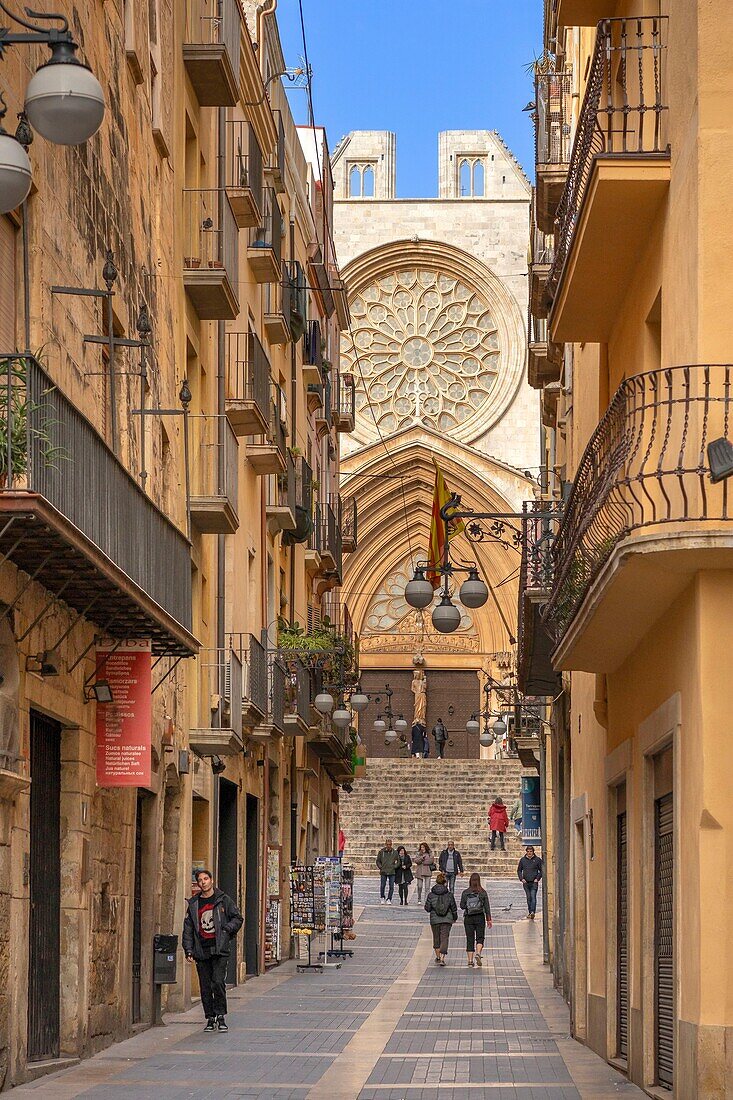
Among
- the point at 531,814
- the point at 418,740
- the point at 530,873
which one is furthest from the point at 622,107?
the point at 418,740

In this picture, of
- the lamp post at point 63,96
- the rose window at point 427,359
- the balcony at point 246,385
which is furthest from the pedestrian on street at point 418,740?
the lamp post at point 63,96

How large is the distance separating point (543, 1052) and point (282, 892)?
17097mm

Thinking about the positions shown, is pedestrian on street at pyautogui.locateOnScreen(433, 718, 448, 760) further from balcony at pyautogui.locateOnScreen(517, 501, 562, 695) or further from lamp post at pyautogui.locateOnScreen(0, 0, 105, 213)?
lamp post at pyautogui.locateOnScreen(0, 0, 105, 213)

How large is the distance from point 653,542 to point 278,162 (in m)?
23.3

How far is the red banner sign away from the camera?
658 inches

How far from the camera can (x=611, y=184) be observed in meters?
12.7

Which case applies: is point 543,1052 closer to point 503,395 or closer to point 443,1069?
point 443,1069

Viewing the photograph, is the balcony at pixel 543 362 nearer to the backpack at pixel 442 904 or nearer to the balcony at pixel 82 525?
the backpack at pixel 442 904

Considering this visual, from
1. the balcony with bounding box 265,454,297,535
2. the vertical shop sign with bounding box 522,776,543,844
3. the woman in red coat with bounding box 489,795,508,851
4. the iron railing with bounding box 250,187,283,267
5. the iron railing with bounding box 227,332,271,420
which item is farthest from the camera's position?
the woman in red coat with bounding box 489,795,508,851

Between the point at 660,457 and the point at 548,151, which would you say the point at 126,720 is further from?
the point at 548,151

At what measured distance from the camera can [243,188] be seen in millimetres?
25109

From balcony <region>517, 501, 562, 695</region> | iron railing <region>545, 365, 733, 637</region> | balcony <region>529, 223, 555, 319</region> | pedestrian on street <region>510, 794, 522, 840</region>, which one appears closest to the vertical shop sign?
pedestrian on street <region>510, 794, 522, 840</region>

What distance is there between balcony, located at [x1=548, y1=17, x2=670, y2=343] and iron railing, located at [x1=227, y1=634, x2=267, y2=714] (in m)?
9.63

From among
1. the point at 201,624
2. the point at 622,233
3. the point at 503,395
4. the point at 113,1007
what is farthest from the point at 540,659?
the point at 503,395
